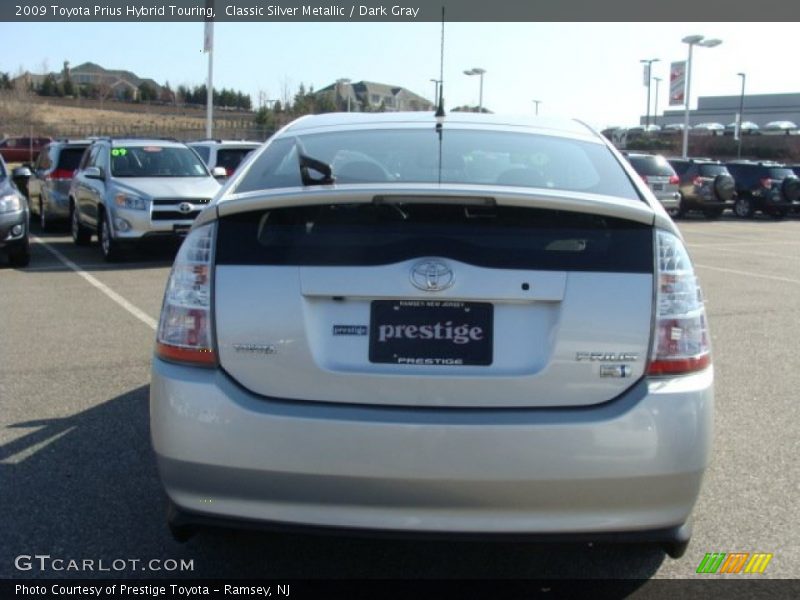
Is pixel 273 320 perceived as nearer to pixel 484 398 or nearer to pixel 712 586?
pixel 484 398

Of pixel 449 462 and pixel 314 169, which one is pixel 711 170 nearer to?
pixel 314 169

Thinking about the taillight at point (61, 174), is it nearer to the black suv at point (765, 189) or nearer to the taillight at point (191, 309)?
the taillight at point (191, 309)

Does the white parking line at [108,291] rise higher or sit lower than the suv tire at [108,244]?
lower

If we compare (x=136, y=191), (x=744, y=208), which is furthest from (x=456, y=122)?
(x=744, y=208)

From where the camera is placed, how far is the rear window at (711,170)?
1092 inches

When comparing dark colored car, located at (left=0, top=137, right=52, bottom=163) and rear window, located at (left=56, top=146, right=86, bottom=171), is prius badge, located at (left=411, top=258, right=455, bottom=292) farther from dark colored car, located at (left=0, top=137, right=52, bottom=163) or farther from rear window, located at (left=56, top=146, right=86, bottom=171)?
dark colored car, located at (left=0, top=137, right=52, bottom=163)

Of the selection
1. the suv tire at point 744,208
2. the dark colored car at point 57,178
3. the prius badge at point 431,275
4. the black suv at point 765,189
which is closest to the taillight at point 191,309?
the prius badge at point 431,275

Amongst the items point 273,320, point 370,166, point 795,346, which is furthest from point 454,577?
point 795,346

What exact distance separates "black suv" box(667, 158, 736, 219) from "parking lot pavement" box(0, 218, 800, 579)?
736 inches

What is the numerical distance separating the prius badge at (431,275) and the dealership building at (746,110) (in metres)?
109

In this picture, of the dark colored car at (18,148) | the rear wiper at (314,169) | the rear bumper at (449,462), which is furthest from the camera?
the dark colored car at (18,148)

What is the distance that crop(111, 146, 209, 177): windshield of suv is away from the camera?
14.5 metres

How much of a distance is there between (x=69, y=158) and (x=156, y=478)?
14.8m

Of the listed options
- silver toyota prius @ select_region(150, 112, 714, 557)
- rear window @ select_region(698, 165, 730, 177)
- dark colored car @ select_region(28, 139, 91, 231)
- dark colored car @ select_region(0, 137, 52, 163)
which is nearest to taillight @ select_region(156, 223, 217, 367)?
silver toyota prius @ select_region(150, 112, 714, 557)
